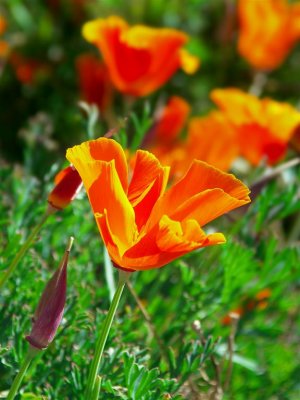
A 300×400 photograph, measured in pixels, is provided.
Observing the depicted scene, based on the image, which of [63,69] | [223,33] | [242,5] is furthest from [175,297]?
[223,33]

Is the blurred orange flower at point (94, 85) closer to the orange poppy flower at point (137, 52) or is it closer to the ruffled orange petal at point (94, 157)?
the orange poppy flower at point (137, 52)

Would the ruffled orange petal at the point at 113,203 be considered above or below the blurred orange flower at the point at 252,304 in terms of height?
above

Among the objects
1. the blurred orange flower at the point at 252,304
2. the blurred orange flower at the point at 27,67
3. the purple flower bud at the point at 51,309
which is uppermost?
the purple flower bud at the point at 51,309

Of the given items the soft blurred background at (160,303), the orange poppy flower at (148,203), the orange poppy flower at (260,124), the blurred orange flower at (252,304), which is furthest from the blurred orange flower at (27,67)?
the orange poppy flower at (148,203)

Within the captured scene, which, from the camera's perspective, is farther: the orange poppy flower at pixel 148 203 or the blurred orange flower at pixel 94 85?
the blurred orange flower at pixel 94 85

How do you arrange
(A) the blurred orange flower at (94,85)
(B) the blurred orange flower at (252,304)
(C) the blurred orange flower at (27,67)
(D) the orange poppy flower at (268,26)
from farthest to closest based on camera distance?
(C) the blurred orange flower at (27,67)
(D) the orange poppy flower at (268,26)
(A) the blurred orange flower at (94,85)
(B) the blurred orange flower at (252,304)

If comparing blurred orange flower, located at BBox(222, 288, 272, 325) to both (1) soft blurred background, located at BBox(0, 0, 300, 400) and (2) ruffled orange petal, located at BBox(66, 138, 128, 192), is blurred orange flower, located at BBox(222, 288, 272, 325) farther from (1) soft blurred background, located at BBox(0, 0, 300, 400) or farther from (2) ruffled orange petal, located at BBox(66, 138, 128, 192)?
(2) ruffled orange petal, located at BBox(66, 138, 128, 192)

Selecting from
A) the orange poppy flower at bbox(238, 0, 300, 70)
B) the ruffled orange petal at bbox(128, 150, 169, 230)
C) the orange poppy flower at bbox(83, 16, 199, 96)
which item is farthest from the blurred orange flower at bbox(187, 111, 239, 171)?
the ruffled orange petal at bbox(128, 150, 169, 230)
